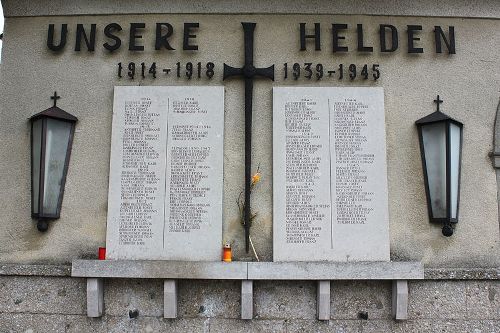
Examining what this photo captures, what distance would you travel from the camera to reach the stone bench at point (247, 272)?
6.00 m

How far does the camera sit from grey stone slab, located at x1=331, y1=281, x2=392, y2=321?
614 centimetres

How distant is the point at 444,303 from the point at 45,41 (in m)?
6.16

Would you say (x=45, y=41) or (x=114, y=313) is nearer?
(x=114, y=313)

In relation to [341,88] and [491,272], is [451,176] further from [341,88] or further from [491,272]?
[341,88]

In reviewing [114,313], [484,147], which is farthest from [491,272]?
[114,313]

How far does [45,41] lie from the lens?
6.79 m

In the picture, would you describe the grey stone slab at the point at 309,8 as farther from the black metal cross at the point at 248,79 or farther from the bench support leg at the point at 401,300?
the bench support leg at the point at 401,300

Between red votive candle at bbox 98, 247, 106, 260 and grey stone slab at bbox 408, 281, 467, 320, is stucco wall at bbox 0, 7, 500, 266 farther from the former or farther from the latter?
grey stone slab at bbox 408, 281, 467, 320

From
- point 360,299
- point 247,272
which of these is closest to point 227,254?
point 247,272

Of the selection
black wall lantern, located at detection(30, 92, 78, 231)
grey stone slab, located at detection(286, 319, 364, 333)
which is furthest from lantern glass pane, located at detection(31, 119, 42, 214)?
grey stone slab, located at detection(286, 319, 364, 333)

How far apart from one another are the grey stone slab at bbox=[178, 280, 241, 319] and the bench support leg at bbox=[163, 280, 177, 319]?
0.14m

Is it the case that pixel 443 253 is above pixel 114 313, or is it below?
above

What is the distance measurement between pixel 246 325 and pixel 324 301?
0.99 m

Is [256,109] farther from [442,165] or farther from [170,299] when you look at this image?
[170,299]
